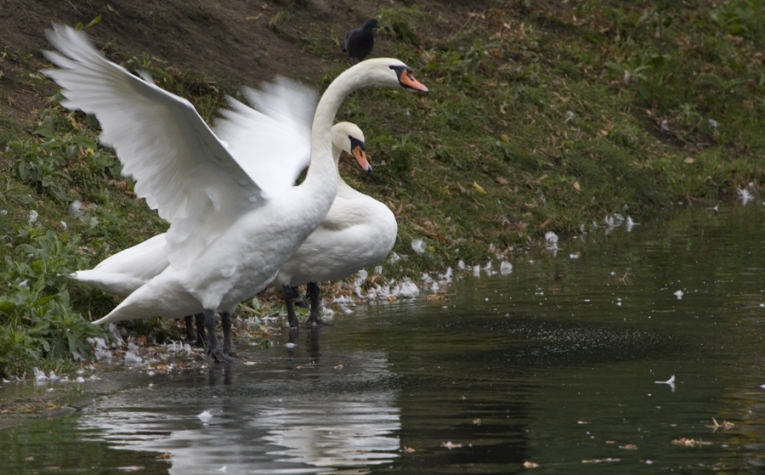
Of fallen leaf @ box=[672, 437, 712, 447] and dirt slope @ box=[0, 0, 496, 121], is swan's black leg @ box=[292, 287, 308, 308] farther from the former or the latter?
fallen leaf @ box=[672, 437, 712, 447]

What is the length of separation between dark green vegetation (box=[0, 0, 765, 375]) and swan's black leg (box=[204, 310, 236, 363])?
0.79m

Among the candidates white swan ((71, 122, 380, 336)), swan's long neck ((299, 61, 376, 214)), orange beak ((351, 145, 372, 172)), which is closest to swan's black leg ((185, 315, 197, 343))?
white swan ((71, 122, 380, 336))

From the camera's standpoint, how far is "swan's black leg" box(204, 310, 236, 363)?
824 cm

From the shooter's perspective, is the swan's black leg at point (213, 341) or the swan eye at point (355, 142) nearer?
the swan's black leg at point (213, 341)

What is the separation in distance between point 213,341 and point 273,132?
2.54m

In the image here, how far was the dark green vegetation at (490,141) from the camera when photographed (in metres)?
9.52

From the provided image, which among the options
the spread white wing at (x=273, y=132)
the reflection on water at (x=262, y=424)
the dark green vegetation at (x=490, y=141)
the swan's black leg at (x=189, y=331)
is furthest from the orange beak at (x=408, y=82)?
the dark green vegetation at (x=490, y=141)

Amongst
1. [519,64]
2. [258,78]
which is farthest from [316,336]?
[519,64]

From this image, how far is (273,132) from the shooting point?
33.6ft

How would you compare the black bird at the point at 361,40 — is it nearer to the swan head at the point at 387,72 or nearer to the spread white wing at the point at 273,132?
the spread white wing at the point at 273,132

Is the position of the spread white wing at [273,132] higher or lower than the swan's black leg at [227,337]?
higher

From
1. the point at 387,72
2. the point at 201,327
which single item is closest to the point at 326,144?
the point at 387,72

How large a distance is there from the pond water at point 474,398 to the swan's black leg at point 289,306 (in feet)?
0.57

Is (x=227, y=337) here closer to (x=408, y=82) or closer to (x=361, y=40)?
(x=408, y=82)
